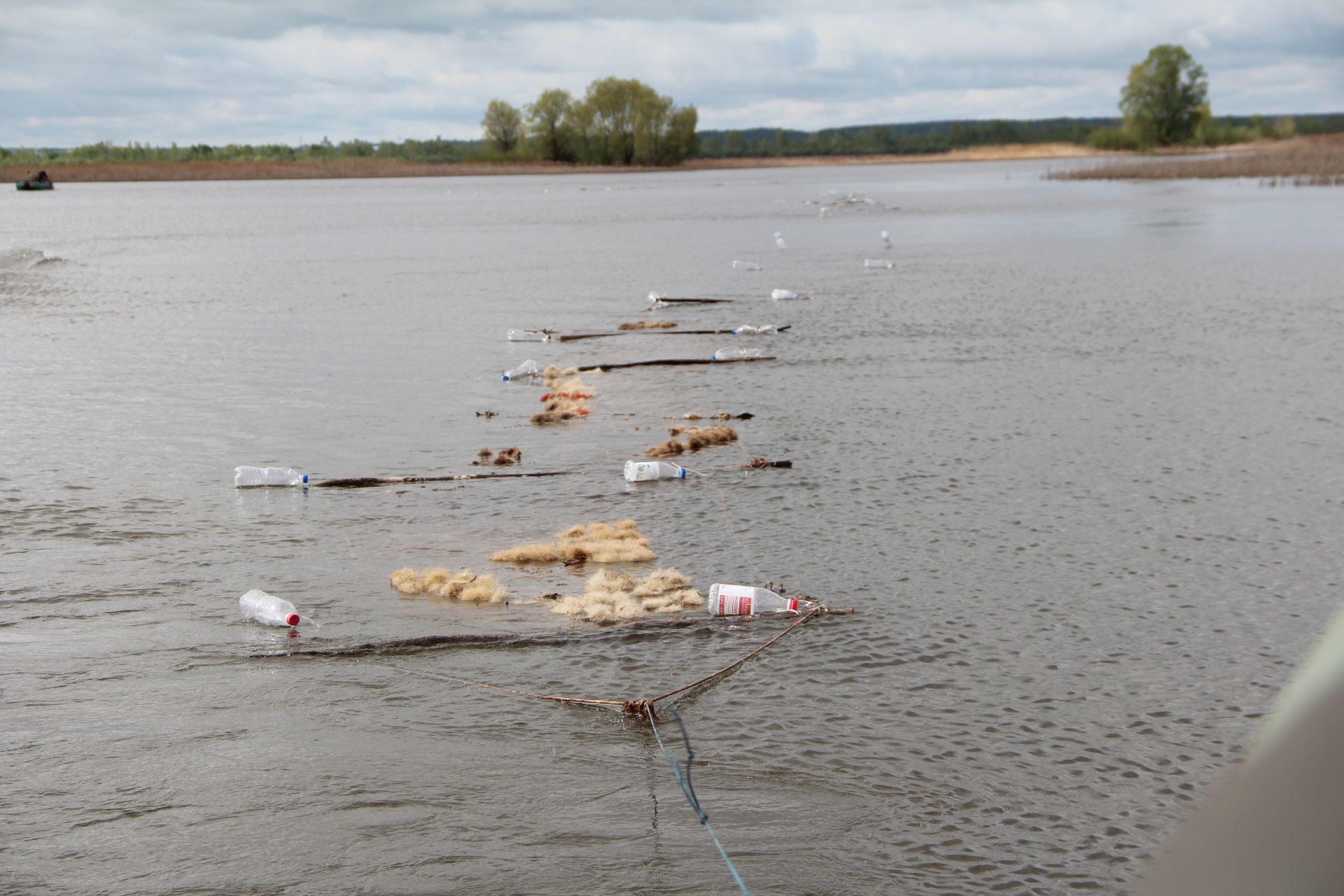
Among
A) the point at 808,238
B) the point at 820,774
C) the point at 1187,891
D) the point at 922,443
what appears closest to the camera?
the point at 1187,891

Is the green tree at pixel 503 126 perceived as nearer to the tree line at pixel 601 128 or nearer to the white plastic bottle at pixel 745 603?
the tree line at pixel 601 128

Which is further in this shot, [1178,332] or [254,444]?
[1178,332]

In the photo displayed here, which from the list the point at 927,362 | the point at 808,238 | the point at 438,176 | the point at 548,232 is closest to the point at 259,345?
the point at 927,362

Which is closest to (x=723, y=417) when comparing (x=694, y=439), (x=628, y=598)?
(x=694, y=439)

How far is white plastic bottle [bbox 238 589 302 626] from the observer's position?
28.5ft

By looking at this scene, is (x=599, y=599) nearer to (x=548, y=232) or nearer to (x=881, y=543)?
(x=881, y=543)

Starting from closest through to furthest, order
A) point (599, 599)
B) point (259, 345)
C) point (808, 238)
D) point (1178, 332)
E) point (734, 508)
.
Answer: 1. point (599, 599)
2. point (734, 508)
3. point (1178, 332)
4. point (259, 345)
5. point (808, 238)

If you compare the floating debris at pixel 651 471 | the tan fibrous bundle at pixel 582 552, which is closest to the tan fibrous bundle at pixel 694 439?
the floating debris at pixel 651 471

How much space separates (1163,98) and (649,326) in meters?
163

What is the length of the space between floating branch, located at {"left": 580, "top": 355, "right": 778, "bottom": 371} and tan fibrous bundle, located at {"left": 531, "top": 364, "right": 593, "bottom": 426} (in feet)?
1.74

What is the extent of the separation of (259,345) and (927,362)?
12.8m

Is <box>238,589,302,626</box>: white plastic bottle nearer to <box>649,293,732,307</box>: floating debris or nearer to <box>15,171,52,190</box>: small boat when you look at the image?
<box>649,293,732,307</box>: floating debris

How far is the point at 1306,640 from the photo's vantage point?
26.7ft

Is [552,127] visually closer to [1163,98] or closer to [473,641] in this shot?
[1163,98]
